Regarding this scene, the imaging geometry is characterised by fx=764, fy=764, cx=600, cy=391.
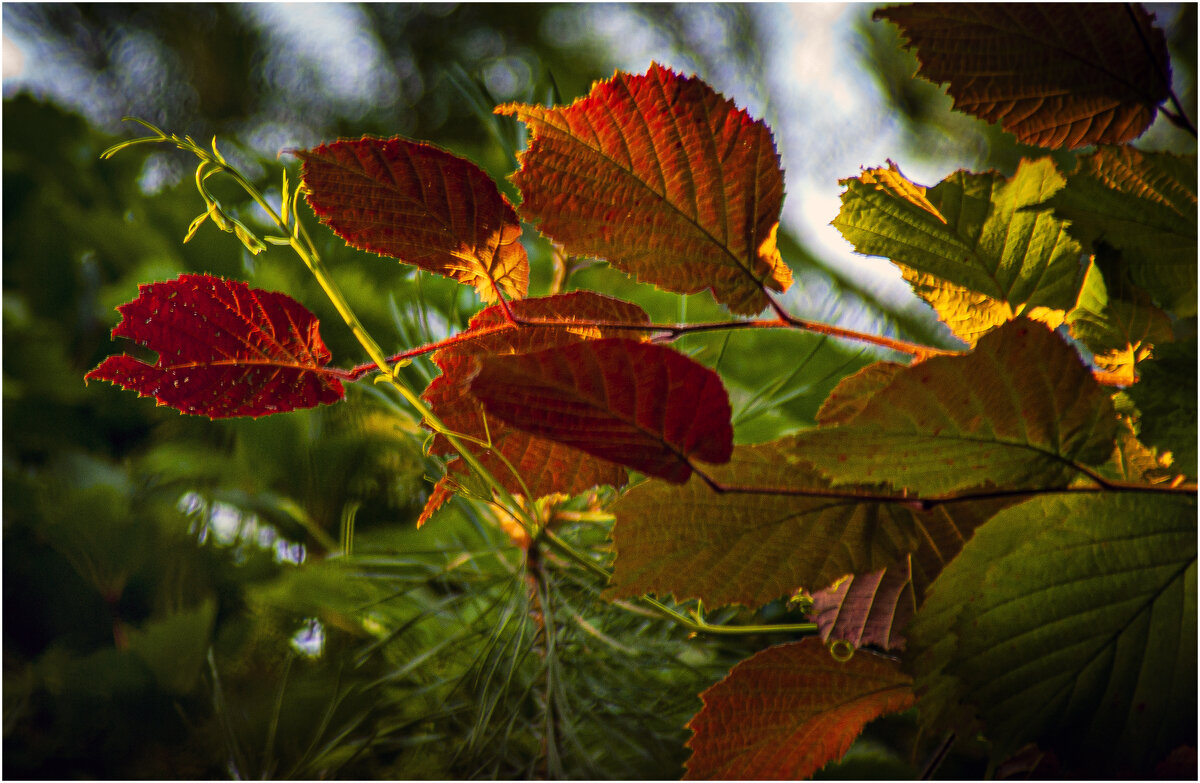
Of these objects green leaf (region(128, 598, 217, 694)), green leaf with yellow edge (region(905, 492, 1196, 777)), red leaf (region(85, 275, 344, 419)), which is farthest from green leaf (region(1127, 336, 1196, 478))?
green leaf (region(128, 598, 217, 694))

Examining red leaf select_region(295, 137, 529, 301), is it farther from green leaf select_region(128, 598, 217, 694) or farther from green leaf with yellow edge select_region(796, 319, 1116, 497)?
green leaf select_region(128, 598, 217, 694)

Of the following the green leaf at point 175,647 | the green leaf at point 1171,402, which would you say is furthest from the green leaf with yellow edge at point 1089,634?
the green leaf at point 175,647

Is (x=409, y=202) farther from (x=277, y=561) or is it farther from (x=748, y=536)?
(x=277, y=561)

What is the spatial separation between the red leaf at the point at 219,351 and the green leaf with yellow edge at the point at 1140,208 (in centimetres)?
12

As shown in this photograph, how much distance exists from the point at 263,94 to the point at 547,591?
378mm

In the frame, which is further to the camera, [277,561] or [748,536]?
[277,561]

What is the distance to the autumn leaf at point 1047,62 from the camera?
11cm

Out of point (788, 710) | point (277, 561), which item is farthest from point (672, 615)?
point (277, 561)

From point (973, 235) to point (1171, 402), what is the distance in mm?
40

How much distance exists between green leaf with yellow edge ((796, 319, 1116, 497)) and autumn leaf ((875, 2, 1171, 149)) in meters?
0.04

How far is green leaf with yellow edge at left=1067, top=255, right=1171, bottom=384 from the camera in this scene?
0.42 ft

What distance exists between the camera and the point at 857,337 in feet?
0.40

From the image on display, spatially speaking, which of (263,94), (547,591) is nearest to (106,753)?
(547,591)

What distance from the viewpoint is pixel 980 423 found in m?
0.10
